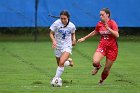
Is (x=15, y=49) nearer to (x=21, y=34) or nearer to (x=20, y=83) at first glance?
(x=21, y=34)

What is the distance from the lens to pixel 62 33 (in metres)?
15.4

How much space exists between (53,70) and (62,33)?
15.0ft

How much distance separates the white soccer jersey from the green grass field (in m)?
1.15

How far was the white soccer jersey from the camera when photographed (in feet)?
50.2

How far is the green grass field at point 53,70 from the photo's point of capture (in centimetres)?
1423

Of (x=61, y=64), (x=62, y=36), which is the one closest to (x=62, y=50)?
(x=62, y=36)

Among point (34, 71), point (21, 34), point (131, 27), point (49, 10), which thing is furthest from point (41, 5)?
point (34, 71)

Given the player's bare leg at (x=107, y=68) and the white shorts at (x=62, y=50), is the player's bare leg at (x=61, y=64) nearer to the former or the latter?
the white shorts at (x=62, y=50)

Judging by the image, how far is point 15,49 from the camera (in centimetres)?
2819

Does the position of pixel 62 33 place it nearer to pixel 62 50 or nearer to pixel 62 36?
pixel 62 36

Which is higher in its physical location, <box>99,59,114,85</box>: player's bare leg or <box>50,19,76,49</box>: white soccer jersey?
<box>50,19,76,49</box>: white soccer jersey

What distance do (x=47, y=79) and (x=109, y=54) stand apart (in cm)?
251

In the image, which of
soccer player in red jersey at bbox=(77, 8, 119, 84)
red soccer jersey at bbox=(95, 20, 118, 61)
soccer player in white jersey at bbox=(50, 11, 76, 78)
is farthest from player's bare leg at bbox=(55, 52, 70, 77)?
red soccer jersey at bbox=(95, 20, 118, 61)

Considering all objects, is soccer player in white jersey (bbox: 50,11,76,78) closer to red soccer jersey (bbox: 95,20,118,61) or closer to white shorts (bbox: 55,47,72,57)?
white shorts (bbox: 55,47,72,57)
